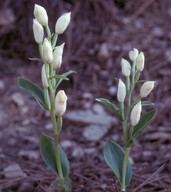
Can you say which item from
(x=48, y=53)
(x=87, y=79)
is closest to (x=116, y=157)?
(x=48, y=53)

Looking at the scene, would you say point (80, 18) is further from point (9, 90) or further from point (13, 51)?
point (9, 90)

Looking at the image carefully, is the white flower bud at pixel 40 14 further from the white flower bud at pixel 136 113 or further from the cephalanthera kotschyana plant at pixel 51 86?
the white flower bud at pixel 136 113

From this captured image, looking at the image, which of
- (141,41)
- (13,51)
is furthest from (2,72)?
(141,41)

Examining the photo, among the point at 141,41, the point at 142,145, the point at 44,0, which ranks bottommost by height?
the point at 142,145

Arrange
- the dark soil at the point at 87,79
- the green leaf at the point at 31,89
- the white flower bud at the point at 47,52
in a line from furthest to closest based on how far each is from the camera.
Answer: the dark soil at the point at 87,79, the green leaf at the point at 31,89, the white flower bud at the point at 47,52

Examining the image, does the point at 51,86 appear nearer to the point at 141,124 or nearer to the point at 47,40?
the point at 47,40

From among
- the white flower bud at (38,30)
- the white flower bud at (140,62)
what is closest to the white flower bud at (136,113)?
the white flower bud at (140,62)

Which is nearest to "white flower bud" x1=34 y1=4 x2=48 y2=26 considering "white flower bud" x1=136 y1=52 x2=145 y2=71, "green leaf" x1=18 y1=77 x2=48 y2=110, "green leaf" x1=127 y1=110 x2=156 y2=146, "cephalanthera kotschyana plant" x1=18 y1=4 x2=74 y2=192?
"cephalanthera kotschyana plant" x1=18 y1=4 x2=74 y2=192
